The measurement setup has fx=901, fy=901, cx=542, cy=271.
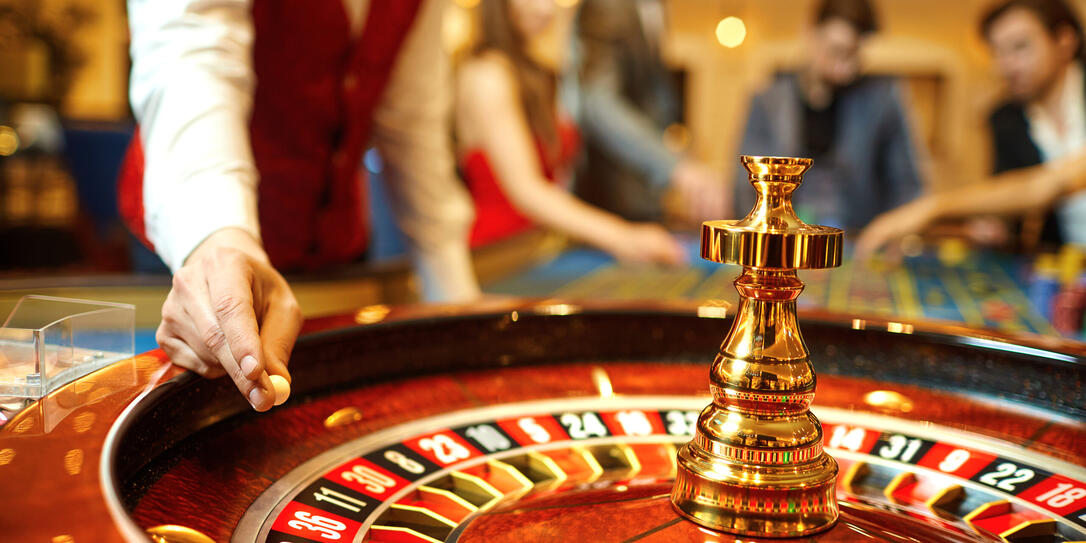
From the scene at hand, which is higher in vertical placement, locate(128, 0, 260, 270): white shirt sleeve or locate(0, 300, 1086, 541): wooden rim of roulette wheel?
locate(128, 0, 260, 270): white shirt sleeve

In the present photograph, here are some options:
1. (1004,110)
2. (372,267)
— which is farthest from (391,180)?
(1004,110)

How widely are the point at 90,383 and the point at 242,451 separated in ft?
0.39

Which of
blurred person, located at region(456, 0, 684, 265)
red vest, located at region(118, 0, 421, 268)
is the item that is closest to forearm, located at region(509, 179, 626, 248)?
blurred person, located at region(456, 0, 684, 265)

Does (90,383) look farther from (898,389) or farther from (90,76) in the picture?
(90,76)

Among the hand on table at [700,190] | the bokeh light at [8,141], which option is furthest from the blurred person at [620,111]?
the bokeh light at [8,141]

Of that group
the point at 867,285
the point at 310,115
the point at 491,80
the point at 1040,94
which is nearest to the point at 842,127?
the point at 1040,94

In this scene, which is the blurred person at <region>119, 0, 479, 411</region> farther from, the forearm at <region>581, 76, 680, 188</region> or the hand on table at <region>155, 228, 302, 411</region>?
the forearm at <region>581, 76, 680, 188</region>

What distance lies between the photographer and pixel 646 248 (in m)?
2.47

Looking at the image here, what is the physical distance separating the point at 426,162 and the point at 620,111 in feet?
11.1

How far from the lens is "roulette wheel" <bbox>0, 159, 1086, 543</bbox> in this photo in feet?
→ 1.85

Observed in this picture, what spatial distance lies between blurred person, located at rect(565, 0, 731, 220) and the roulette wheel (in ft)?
12.7

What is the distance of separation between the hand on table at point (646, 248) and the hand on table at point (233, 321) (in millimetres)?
1811

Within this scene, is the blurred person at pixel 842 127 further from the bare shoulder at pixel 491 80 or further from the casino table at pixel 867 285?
the casino table at pixel 867 285

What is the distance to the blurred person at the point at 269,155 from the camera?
2.13 feet
